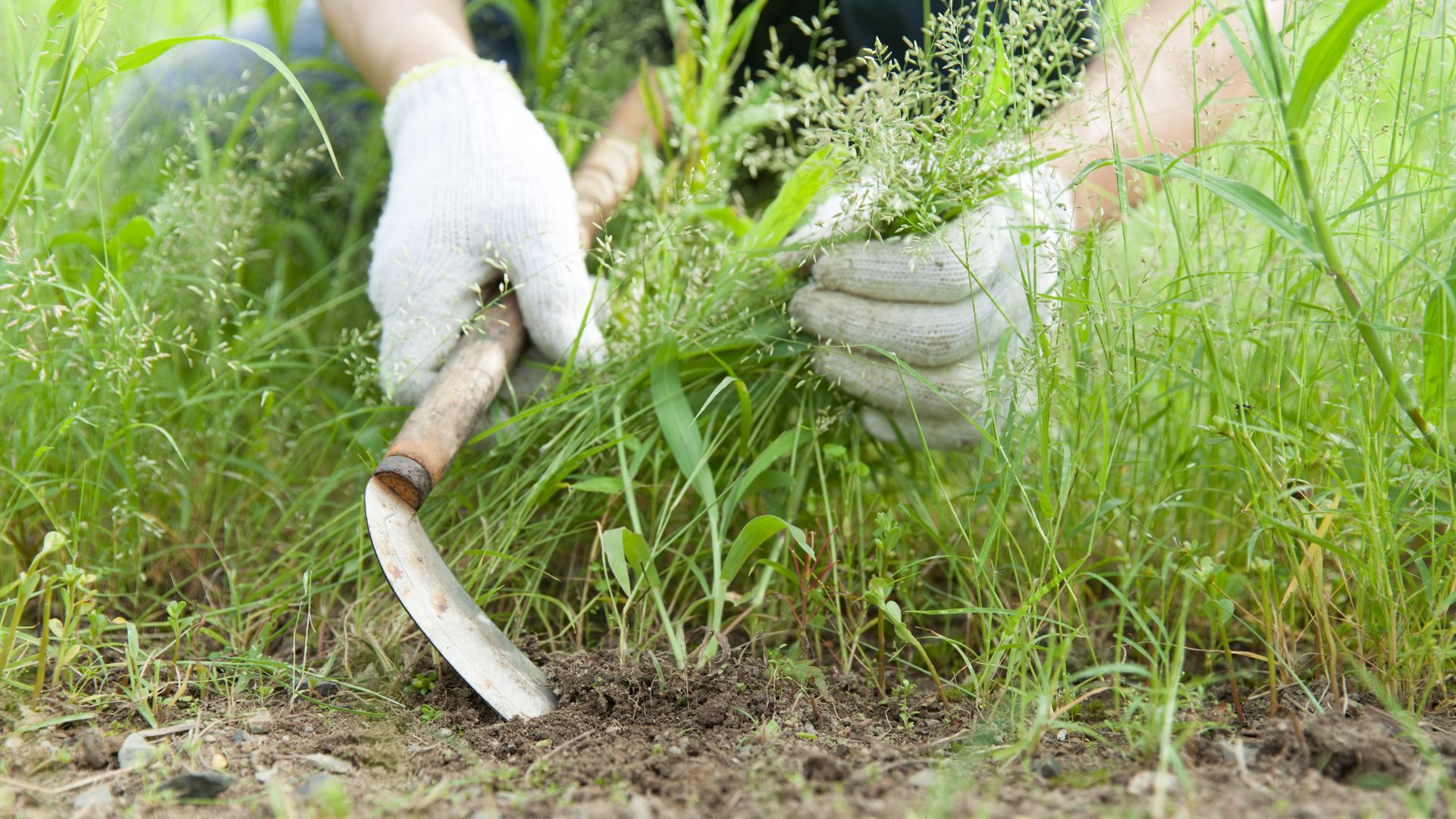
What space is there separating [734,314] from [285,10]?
1.29 meters

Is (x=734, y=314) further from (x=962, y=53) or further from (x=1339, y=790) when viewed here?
(x=1339, y=790)

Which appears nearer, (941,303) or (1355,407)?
(1355,407)

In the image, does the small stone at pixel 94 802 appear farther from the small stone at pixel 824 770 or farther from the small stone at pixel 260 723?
the small stone at pixel 824 770

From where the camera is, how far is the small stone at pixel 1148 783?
33.7 inches

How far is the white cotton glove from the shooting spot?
1529mm

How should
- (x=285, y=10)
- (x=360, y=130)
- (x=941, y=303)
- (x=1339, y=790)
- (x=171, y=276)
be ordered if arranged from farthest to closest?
(x=360, y=130)
(x=285, y=10)
(x=171, y=276)
(x=941, y=303)
(x=1339, y=790)

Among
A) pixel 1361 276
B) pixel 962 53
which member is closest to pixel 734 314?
pixel 962 53

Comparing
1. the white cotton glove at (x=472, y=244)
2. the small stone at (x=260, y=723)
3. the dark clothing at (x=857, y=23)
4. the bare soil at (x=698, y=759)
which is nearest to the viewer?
the bare soil at (x=698, y=759)

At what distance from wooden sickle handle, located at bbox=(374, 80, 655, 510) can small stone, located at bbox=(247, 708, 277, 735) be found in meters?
0.29

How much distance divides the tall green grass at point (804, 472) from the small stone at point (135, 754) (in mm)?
121

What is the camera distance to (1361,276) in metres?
1.14

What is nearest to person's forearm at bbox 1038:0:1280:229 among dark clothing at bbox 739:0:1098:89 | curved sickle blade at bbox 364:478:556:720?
dark clothing at bbox 739:0:1098:89

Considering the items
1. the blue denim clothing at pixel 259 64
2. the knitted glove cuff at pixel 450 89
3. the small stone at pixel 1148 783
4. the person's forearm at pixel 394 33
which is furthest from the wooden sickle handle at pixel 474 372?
the small stone at pixel 1148 783

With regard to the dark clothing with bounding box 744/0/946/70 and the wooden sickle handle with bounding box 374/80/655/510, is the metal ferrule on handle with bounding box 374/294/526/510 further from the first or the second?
the dark clothing with bounding box 744/0/946/70
